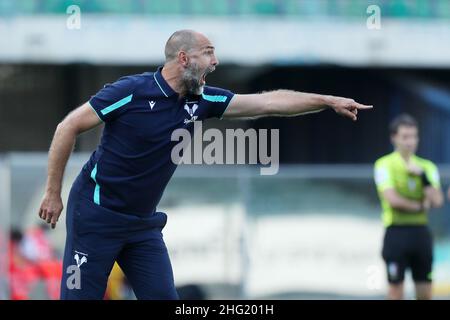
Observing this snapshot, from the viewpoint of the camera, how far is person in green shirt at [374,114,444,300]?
10203 mm

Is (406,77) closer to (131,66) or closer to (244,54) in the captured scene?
(244,54)

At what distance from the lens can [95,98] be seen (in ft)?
21.0

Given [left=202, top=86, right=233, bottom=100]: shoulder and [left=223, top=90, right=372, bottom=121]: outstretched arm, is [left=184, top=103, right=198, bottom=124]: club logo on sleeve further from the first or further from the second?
[left=223, top=90, right=372, bottom=121]: outstretched arm

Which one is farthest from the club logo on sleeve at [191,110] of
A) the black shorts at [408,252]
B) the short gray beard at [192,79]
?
the black shorts at [408,252]

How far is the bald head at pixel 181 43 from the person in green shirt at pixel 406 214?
421 cm

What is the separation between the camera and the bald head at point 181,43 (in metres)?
6.44

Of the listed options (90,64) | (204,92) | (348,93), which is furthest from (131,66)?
(204,92)

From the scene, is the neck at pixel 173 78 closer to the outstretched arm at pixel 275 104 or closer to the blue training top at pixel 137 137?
the blue training top at pixel 137 137

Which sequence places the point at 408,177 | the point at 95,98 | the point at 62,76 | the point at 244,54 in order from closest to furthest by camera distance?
the point at 95,98 → the point at 408,177 → the point at 244,54 → the point at 62,76

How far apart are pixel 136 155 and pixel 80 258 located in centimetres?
73

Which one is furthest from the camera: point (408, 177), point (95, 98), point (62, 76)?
point (62, 76)
